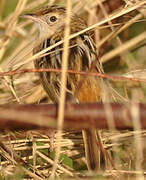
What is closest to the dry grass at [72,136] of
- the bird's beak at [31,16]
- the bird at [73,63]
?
the bird at [73,63]

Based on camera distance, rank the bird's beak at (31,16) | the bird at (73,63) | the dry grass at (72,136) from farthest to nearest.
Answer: the bird's beak at (31,16), the bird at (73,63), the dry grass at (72,136)

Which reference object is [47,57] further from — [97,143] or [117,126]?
[117,126]

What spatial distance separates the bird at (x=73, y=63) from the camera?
327 centimetres

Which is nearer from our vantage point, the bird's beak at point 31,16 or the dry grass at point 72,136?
the dry grass at point 72,136

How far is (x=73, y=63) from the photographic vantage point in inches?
137

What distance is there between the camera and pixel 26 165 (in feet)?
10.8

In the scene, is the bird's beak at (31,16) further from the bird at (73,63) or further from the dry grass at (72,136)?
the dry grass at (72,136)

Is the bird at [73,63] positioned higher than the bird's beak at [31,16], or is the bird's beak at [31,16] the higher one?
the bird's beak at [31,16]

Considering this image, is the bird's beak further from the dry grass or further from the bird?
the dry grass

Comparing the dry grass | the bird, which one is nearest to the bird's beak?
the bird

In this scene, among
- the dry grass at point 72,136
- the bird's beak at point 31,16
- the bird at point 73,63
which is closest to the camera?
the dry grass at point 72,136

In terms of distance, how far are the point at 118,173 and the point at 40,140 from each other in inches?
31.3

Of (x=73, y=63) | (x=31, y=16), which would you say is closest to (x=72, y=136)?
(x=73, y=63)

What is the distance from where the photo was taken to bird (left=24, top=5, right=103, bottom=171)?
327 centimetres
